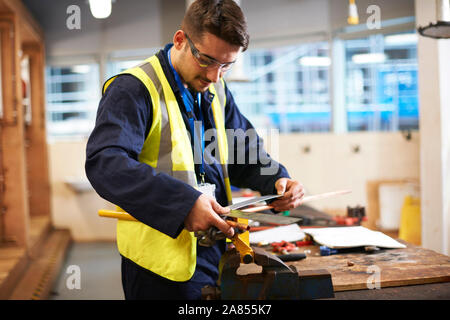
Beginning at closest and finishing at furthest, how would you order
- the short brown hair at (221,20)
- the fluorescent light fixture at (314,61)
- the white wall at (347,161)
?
1. the short brown hair at (221,20)
2. the white wall at (347,161)
3. the fluorescent light fixture at (314,61)

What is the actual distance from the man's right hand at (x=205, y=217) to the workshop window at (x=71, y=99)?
232 inches

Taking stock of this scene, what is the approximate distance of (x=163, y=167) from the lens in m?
1.36

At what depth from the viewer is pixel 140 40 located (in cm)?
641

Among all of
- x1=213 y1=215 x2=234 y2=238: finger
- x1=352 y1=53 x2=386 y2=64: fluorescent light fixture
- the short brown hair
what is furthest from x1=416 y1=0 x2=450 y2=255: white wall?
x1=213 y1=215 x2=234 y2=238: finger

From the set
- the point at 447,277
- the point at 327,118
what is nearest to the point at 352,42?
the point at 327,118

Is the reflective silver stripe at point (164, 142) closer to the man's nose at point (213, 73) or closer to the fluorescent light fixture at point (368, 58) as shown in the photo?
the man's nose at point (213, 73)

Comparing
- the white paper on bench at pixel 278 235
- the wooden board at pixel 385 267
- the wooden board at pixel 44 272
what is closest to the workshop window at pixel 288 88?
the wooden board at pixel 44 272

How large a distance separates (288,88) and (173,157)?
485 cm

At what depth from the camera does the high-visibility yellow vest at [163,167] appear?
51.9 inches

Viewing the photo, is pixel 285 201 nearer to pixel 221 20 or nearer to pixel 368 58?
pixel 221 20

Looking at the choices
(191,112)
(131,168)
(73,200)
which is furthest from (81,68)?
(131,168)
